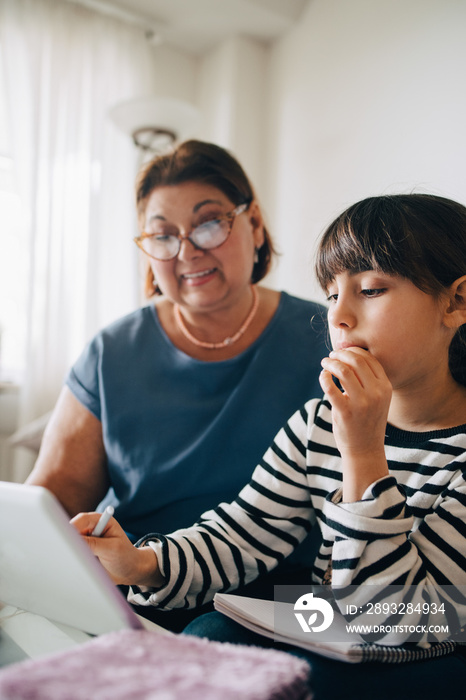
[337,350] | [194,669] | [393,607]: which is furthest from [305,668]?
[337,350]

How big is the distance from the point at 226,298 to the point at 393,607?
83 centimetres

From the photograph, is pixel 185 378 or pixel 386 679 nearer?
pixel 386 679

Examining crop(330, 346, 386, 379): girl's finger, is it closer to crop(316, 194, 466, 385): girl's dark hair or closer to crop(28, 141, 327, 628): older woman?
crop(316, 194, 466, 385): girl's dark hair

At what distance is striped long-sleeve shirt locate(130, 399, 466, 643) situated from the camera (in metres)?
0.74

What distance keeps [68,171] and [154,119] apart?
58cm

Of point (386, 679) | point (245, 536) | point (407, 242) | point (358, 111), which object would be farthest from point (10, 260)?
point (386, 679)

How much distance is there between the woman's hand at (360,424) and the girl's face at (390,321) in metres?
0.05

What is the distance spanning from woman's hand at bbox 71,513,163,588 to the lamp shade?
2.35 metres

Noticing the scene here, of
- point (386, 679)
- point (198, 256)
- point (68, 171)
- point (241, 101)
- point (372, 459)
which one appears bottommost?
point (386, 679)

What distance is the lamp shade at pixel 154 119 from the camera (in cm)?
273

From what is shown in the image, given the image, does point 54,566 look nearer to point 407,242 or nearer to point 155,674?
point 155,674

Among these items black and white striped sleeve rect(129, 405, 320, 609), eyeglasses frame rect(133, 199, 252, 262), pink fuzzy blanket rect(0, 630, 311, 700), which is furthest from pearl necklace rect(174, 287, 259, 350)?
pink fuzzy blanket rect(0, 630, 311, 700)

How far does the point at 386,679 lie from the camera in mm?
670

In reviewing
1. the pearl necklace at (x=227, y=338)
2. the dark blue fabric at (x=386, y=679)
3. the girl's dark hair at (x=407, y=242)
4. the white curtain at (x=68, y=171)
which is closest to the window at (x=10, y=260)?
the white curtain at (x=68, y=171)
